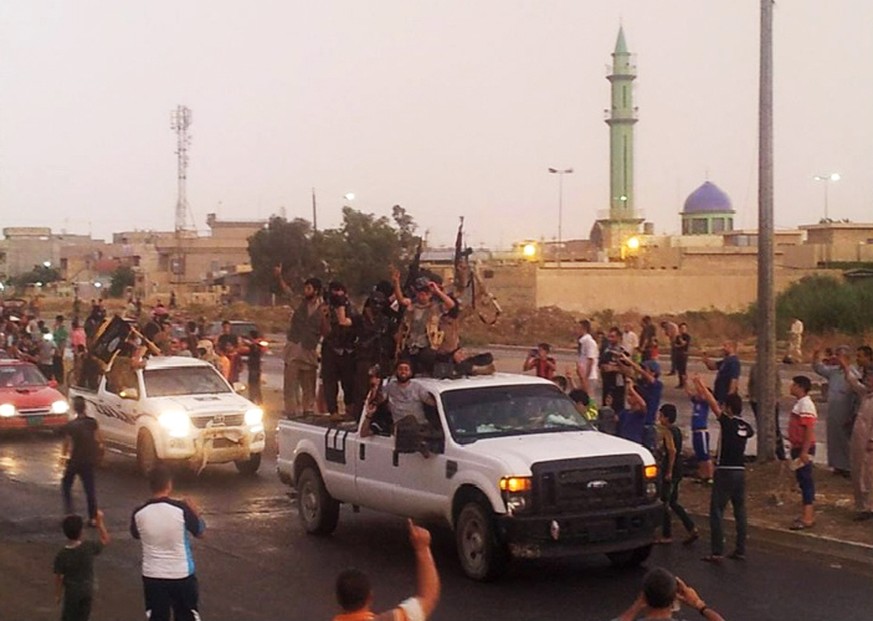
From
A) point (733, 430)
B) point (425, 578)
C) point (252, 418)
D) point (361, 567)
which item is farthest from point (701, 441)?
point (425, 578)

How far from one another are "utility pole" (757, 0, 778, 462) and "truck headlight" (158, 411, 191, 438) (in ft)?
25.2

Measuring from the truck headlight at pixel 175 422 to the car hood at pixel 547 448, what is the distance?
727cm

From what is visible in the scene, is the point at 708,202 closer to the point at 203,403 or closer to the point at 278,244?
the point at 278,244

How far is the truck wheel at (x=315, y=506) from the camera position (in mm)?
14227

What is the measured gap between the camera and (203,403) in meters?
18.8

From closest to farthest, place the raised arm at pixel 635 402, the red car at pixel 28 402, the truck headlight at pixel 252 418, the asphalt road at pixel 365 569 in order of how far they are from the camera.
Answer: the asphalt road at pixel 365 569 < the raised arm at pixel 635 402 < the truck headlight at pixel 252 418 < the red car at pixel 28 402

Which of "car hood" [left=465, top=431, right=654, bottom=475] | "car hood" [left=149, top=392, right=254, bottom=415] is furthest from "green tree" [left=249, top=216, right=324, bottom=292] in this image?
"car hood" [left=465, top=431, right=654, bottom=475]

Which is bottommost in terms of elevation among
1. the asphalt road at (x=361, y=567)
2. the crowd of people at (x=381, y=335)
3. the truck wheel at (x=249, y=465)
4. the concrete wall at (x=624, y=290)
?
the asphalt road at (x=361, y=567)

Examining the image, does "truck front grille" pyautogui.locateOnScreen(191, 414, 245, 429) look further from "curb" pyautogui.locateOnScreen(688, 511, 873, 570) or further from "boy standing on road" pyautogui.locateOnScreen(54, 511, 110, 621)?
"boy standing on road" pyautogui.locateOnScreen(54, 511, 110, 621)

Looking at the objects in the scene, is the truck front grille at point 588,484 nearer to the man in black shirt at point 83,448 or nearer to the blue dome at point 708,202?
the man in black shirt at point 83,448

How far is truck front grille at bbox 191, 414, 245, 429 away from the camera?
1836 centimetres

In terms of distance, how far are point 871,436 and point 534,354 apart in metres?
7.75

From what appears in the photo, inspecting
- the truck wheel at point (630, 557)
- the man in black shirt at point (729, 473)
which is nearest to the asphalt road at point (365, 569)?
the truck wheel at point (630, 557)

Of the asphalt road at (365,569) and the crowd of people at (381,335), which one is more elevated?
the crowd of people at (381,335)
